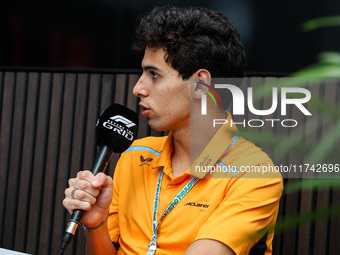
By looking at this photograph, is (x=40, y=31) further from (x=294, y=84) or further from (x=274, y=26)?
(x=294, y=84)

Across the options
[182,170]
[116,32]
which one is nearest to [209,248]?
[182,170]

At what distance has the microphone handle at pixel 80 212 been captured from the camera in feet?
3.13

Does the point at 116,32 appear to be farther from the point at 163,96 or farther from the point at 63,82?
the point at 163,96

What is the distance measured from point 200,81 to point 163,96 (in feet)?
0.47

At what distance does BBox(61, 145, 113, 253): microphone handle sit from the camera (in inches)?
37.5

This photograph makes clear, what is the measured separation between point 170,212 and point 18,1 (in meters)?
1.67

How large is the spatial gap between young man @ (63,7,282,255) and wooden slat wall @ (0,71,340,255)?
0.68 m

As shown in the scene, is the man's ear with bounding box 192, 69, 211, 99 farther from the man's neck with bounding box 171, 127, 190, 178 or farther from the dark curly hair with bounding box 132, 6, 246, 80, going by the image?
the man's neck with bounding box 171, 127, 190, 178

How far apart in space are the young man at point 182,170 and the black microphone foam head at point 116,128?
124 millimetres

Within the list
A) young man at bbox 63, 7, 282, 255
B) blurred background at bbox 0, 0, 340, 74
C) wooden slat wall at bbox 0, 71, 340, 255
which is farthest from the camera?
wooden slat wall at bbox 0, 71, 340, 255

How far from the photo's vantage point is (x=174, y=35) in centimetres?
143

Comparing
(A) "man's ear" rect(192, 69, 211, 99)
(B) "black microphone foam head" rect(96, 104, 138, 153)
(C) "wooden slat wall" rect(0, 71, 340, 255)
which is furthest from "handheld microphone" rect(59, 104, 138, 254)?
(C) "wooden slat wall" rect(0, 71, 340, 255)

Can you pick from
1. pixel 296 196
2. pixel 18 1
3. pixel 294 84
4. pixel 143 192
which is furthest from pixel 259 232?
pixel 18 1

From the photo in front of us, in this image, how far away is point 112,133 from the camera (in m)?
1.18
